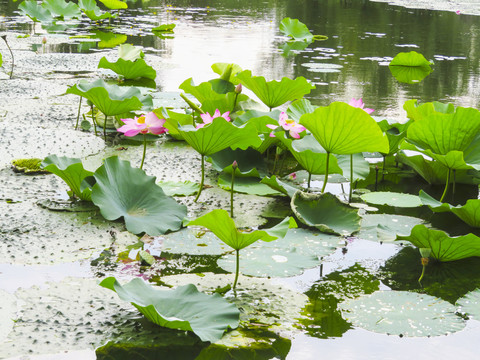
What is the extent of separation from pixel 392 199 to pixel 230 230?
3.33 feet

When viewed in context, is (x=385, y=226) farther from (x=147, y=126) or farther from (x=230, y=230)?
(x=147, y=126)

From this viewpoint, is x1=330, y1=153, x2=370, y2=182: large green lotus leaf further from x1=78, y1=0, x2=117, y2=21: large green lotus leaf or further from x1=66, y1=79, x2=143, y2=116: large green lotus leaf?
x1=78, y1=0, x2=117, y2=21: large green lotus leaf

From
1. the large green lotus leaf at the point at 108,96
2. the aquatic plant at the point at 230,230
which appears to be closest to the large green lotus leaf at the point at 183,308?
the aquatic plant at the point at 230,230

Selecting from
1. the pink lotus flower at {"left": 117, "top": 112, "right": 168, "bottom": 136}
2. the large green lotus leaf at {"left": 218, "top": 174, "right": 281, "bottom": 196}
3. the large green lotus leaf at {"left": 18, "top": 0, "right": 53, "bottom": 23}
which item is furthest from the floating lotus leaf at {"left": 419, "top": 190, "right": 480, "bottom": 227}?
the large green lotus leaf at {"left": 18, "top": 0, "right": 53, "bottom": 23}

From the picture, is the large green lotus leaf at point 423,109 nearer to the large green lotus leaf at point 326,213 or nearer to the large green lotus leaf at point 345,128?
the large green lotus leaf at point 345,128

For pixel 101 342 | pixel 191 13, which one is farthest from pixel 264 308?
pixel 191 13

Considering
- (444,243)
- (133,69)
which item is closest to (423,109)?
(444,243)

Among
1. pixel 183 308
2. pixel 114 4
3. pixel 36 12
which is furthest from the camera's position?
pixel 114 4

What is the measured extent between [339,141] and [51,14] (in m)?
6.85

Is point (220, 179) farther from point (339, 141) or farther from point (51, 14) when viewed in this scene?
point (51, 14)

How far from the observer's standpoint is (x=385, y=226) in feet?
6.11

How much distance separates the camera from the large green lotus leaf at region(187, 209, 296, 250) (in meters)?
1.39

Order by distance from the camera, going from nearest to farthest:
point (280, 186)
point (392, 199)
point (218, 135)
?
point (218, 135), point (280, 186), point (392, 199)

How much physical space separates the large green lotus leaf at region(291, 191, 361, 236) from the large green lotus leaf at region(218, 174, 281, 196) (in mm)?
239
